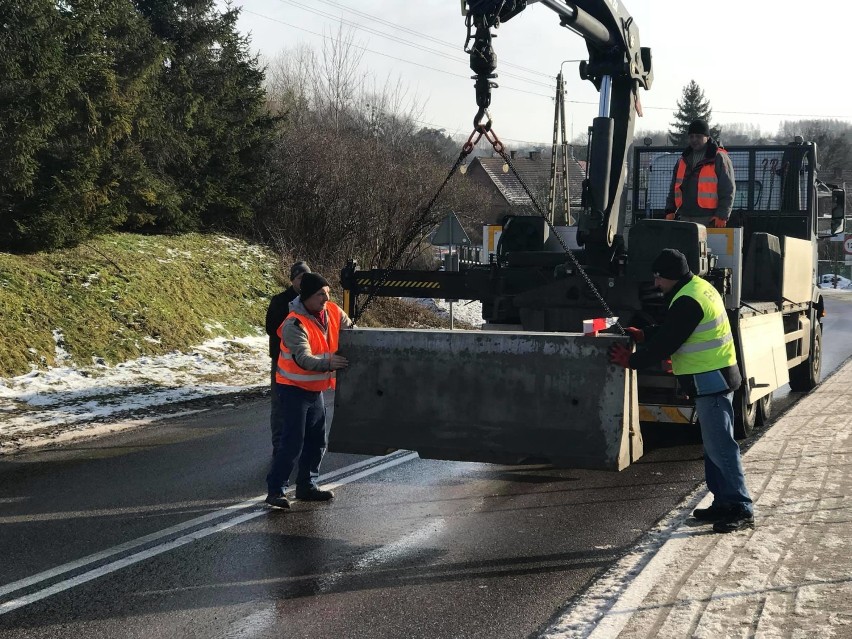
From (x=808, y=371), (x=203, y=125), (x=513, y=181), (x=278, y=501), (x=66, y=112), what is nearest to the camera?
(x=278, y=501)

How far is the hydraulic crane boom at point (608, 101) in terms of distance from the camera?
955 centimetres

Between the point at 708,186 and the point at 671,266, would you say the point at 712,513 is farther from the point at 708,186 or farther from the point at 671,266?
the point at 708,186

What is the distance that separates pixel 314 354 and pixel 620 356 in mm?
2196

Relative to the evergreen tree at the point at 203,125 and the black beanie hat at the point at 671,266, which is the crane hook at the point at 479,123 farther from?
the evergreen tree at the point at 203,125

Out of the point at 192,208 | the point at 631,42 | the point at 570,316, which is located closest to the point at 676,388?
the point at 570,316

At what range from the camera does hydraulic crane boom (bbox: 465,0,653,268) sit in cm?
955

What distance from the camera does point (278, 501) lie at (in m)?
6.80

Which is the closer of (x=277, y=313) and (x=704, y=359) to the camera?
(x=704, y=359)

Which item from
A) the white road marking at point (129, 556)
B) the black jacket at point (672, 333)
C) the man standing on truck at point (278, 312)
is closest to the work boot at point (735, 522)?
the black jacket at point (672, 333)

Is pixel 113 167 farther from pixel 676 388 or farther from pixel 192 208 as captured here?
pixel 676 388

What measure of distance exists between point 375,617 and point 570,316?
4852 millimetres

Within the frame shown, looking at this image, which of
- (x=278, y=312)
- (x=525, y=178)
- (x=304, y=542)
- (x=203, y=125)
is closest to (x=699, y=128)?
(x=278, y=312)

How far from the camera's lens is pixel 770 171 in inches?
480

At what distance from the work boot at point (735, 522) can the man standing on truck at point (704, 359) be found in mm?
57
